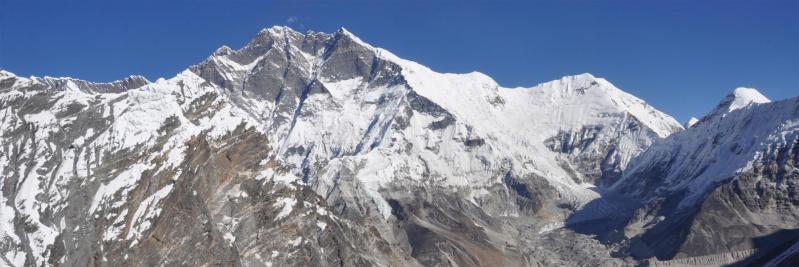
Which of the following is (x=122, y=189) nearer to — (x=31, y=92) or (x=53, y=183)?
(x=53, y=183)

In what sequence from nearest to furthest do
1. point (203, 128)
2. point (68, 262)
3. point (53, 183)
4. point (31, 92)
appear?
point (68, 262)
point (53, 183)
point (31, 92)
point (203, 128)

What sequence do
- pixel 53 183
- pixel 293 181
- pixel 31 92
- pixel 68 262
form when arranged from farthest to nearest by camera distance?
pixel 293 181, pixel 31 92, pixel 53 183, pixel 68 262

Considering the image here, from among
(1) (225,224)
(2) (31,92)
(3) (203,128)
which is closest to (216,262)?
(1) (225,224)

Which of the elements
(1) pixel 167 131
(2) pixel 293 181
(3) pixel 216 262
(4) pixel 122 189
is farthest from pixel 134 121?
(2) pixel 293 181

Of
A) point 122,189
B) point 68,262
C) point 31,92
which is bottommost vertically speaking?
point 68,262

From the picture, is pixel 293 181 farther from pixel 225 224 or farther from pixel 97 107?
pixel 97 107

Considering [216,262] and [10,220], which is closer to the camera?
[10,220]

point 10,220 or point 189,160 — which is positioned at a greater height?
point 189,160

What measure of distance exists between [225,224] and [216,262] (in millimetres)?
16511

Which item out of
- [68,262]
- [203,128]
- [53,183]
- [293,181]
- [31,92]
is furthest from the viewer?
[293,181]

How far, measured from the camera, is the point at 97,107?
522ft

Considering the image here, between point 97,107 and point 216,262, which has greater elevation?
point 97,107

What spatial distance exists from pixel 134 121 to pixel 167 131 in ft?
17.8

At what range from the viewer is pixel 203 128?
175m
